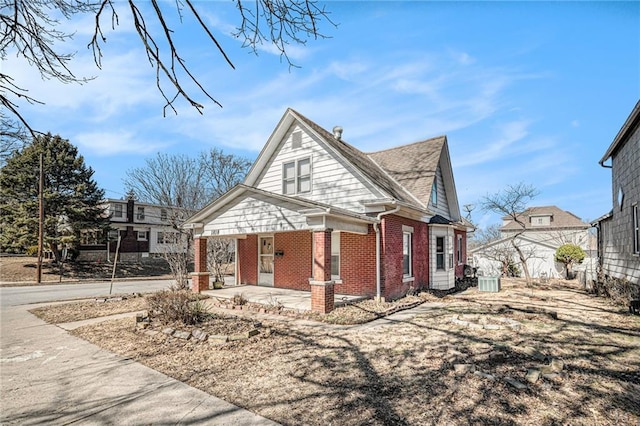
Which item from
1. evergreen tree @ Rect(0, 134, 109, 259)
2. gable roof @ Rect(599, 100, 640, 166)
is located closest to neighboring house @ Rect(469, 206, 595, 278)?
gable roof @ Rect(599, 100, 640, 166)

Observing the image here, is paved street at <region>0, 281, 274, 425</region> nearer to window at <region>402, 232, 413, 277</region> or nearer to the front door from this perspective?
the front door

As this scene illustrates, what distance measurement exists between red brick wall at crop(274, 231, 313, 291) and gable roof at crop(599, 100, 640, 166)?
34.6 ft

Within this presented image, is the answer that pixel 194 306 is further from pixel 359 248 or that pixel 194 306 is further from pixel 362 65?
pixel 362 65

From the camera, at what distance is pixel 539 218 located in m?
38.6

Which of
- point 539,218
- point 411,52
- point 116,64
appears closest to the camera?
point 116,64

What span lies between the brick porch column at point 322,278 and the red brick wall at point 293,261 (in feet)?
11.9

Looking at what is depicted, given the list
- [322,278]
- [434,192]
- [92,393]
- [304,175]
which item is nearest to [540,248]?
[434,192]

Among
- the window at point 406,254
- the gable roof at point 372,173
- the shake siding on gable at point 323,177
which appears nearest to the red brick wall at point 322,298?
the shake siding on gable at point 323,177

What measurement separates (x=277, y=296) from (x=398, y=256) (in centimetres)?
441

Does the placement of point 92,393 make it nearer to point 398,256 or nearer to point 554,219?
point 398,256

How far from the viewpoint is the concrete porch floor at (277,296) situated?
10.1m

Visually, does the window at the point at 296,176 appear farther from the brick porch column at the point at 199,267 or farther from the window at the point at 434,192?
the window at the point at 434,192

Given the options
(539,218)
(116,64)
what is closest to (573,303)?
(116,64)

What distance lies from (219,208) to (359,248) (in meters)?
5.18
